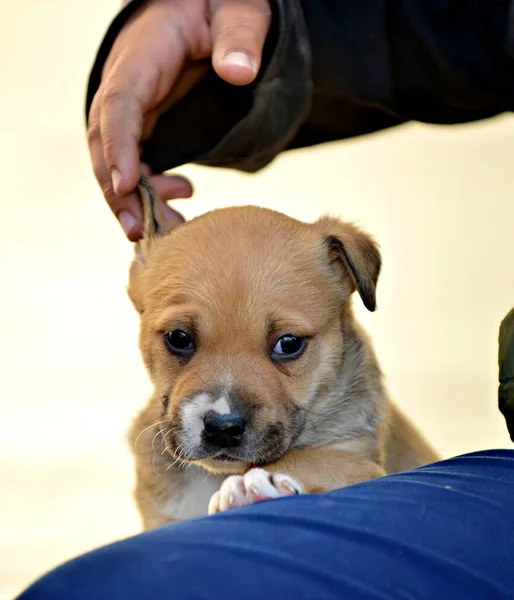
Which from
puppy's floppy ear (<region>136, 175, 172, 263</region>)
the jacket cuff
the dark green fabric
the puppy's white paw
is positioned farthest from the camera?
puppy's floppy ear (<region>136, 175, 172, 263</region>)

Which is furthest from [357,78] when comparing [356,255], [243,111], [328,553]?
[328,553]

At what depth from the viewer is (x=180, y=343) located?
249 cm

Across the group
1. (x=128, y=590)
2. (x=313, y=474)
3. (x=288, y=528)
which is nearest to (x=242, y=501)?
(x=313, y=474)

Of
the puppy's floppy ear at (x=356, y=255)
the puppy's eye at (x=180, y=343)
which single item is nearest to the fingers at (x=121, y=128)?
the puppy's eye at (x=180, y=343)

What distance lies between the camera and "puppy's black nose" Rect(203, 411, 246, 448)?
217 centimetres

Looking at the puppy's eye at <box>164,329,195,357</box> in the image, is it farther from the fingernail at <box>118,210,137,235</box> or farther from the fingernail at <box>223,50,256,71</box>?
the fingernail at <box>223,50,256,71</box>

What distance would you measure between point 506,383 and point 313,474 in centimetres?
64

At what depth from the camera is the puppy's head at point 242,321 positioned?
223 centimetres

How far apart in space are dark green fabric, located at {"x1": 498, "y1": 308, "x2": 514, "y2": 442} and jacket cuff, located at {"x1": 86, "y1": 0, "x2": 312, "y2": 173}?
46.9 inches

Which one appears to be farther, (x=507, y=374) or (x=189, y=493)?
(x=189, y=493)

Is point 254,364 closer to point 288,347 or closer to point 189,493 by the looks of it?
point 288,347

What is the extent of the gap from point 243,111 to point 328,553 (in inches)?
81.8

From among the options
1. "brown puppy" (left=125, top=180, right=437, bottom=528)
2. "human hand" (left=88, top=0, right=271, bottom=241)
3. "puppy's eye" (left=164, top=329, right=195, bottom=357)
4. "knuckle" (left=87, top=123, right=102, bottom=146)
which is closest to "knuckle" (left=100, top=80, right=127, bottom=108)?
"human hand" (left=88, top=0, right=271, bottom=241)

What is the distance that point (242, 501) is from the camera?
199 centimetres
